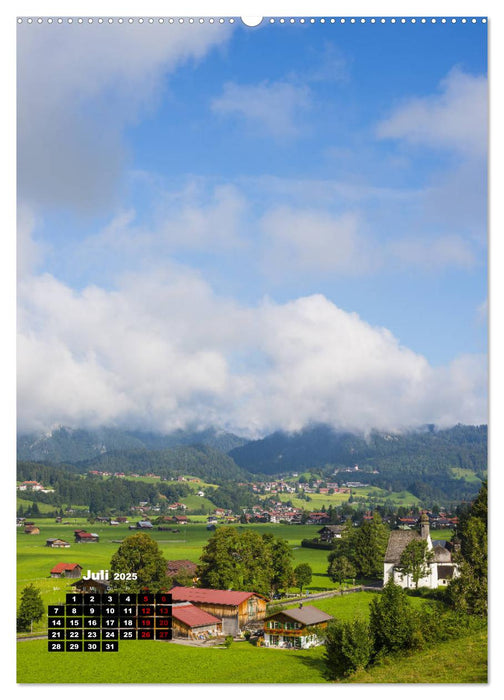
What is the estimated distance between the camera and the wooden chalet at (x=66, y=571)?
9258 mm

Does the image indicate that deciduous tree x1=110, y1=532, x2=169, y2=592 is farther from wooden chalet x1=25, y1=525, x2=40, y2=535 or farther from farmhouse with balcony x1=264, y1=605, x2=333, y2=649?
farmhouse with balcony x1=264, y1=605, x2=333, y2=649

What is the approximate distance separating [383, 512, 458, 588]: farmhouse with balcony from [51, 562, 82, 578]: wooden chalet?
4718 mm

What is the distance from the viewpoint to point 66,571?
9359 mm

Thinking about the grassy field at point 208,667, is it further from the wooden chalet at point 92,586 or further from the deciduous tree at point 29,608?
the wooden chalet at point 92,586

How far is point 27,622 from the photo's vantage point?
8719 mm

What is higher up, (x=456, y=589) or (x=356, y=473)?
(x=356, y=473)

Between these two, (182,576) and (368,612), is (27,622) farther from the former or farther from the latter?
(368,612)

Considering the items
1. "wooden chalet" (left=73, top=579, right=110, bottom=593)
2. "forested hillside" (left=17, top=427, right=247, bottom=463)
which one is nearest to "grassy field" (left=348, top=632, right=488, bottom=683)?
"wooden chalet" (left=73, top=579, right=110, bottom=593)

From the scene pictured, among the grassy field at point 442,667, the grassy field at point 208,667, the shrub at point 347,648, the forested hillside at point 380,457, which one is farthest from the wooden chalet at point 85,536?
the grassy field at point 442,667

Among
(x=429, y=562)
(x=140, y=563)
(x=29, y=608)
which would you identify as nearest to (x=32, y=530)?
(x=29, y=608)

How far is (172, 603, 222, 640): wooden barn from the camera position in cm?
945
